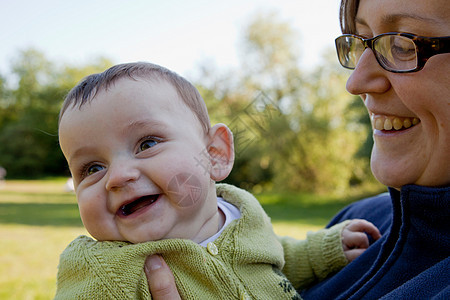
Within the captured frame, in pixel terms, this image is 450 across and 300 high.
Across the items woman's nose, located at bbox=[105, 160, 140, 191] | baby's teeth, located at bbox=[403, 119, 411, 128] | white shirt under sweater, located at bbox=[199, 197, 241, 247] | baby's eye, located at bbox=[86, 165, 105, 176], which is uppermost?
baby's teeth, located at bbox=[403, 119, 411, 128]

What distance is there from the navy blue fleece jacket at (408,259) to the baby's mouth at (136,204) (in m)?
0.86

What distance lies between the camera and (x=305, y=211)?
1758cm

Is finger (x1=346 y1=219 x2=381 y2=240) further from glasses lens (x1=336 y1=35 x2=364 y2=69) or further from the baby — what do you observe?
glasses lens (x1=336 y1=35 x2=364 y2=69)

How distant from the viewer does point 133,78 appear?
1.68 metres

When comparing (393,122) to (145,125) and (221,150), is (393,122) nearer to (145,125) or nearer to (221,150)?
(221,150)

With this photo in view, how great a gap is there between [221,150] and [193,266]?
57 centimetres

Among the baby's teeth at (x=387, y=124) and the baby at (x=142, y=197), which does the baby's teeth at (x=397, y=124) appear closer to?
the baby's teeth at (x=387, y=124)

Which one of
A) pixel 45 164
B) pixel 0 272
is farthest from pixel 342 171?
pixel 45 164

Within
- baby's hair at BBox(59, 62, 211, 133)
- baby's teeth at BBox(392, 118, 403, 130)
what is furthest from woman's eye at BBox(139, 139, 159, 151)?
baby's teeth at BBox(392, 118, 403, 130)

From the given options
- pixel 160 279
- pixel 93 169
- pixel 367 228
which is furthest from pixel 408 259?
pixel 93 169

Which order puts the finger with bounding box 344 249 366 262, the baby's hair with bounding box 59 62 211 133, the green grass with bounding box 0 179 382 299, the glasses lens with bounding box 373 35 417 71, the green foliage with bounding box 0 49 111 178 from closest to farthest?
the glasses lens with bounding box 373 35 417 71 → the baby's hair with bounding box 59 62 211 133 → the finger with bounding box 344 249 366 262 → the green grass with bounding box 0 179 382 299 → the green foliage with bounding box 0 49 111 178

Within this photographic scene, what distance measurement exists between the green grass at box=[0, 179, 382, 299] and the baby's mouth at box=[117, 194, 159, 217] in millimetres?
5252

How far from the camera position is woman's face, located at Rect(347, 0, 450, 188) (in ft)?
4.47

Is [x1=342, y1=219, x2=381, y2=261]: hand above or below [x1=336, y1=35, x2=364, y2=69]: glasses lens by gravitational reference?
below
